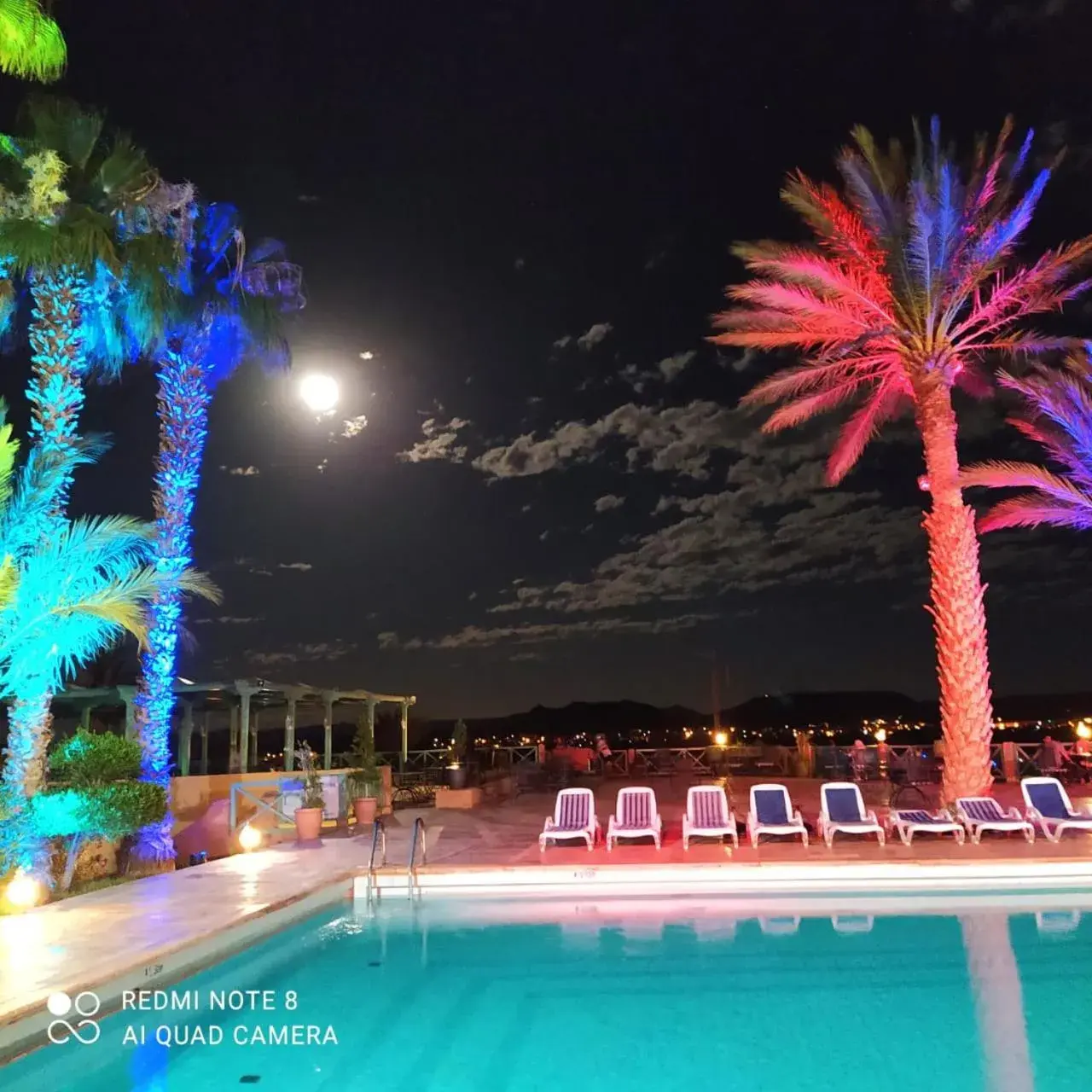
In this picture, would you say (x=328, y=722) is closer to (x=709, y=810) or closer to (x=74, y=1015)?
(x=709, y=810)

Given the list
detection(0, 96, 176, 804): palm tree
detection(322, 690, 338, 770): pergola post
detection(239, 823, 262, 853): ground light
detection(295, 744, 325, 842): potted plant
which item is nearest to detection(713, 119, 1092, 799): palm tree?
detection(0, 96, 176, 804): palm tree

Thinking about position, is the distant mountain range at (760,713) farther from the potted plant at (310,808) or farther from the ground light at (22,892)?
the ground light at (22,892)

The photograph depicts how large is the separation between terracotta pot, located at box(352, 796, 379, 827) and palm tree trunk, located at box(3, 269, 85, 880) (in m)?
6.22

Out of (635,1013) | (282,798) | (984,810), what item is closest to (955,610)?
(984,810)

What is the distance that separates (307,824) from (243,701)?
256 inches

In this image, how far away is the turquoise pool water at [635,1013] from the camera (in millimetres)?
5395

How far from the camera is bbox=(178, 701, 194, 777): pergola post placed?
24.1 m

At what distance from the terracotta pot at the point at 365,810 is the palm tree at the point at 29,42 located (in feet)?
38.0

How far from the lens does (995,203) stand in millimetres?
13430

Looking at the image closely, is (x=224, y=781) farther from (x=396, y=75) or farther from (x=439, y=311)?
(x=396, y=75)

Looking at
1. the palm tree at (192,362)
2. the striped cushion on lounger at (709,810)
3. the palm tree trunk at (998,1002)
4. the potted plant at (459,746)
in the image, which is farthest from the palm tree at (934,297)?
the potted plant at (459,746)

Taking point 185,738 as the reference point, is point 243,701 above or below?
above

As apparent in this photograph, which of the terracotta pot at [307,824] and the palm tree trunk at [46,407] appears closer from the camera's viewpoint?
the palm tree trunk at [46,407]

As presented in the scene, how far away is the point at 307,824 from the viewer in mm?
14258
